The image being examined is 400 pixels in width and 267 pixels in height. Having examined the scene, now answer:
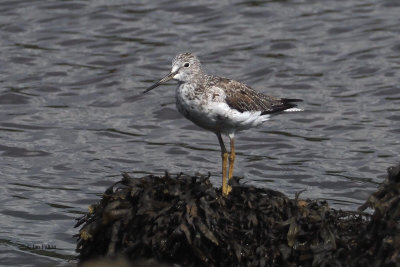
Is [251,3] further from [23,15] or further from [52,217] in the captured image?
[52,217]

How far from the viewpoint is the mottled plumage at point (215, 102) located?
27.9 feet

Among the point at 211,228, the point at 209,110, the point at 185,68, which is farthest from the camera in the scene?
the point at 185,68

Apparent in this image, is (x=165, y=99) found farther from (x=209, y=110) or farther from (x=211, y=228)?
(x=211, y=228)

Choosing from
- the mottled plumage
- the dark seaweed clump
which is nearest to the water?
the dark seaweed clump

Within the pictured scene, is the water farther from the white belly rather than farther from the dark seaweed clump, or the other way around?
the white belly

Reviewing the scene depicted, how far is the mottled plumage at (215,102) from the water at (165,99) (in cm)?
181

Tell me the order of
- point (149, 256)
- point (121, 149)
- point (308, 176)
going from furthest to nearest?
point (121, 149) < point (308, 176) < point (149, 256)

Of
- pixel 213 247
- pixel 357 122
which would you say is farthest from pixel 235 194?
pixel 357 122

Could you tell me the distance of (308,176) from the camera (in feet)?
36.8

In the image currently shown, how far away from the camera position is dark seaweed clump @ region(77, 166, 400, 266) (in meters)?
7.21

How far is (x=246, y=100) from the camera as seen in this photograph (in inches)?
353

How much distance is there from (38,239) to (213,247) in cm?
273

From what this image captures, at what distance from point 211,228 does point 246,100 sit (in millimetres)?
2061

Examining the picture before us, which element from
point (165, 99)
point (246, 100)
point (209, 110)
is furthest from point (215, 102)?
point (165, 99)
